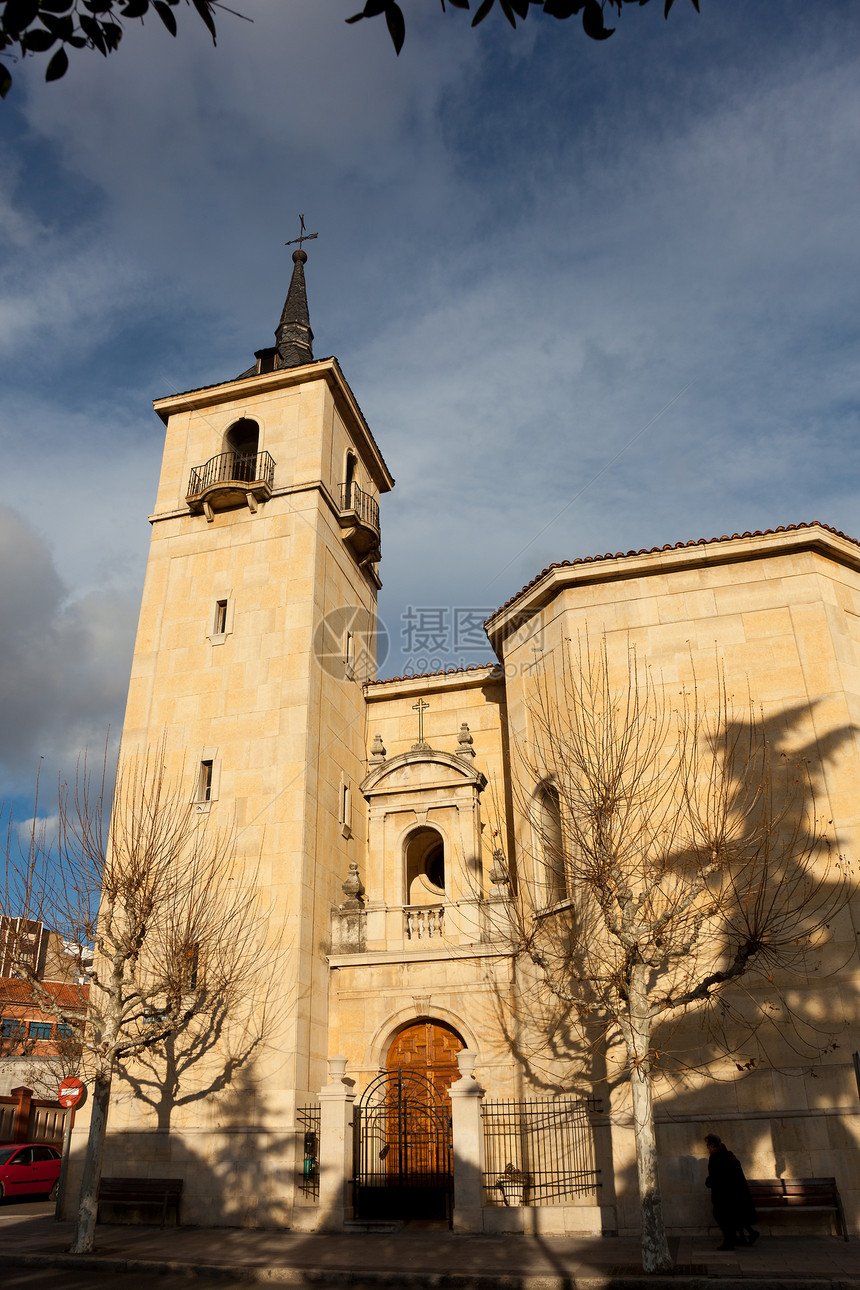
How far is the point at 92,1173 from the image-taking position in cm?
1407

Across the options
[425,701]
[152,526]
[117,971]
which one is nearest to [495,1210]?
[117,971]

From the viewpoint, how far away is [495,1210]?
14.9 meters

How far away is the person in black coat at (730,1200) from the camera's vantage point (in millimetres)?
12953

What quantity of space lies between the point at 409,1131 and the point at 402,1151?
227 cm

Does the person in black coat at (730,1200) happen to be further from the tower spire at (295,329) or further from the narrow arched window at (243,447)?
the tower spire at (295,329)

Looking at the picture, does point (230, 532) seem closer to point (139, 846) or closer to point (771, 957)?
point (139, 846)

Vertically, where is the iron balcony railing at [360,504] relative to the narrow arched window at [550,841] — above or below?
above

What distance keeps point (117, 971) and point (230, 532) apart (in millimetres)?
11503

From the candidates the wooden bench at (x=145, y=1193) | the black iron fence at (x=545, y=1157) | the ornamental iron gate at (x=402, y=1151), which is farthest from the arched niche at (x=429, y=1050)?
the wooden bench at (x=145, y=1193)

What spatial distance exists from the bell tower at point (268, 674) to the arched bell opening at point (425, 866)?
1416 millimetres

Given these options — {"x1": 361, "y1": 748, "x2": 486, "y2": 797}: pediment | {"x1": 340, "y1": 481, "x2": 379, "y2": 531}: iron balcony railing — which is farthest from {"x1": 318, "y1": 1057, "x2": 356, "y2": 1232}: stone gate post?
{"x1": 340, "y1": 481, "x2": 379, "y2": 531}: iron balcony railing

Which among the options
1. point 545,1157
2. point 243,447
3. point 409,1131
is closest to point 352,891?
point 409,1131

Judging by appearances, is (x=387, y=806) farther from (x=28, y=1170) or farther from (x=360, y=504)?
(x=28, y=1170)

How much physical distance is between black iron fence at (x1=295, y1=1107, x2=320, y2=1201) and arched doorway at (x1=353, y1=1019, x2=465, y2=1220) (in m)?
0.78
